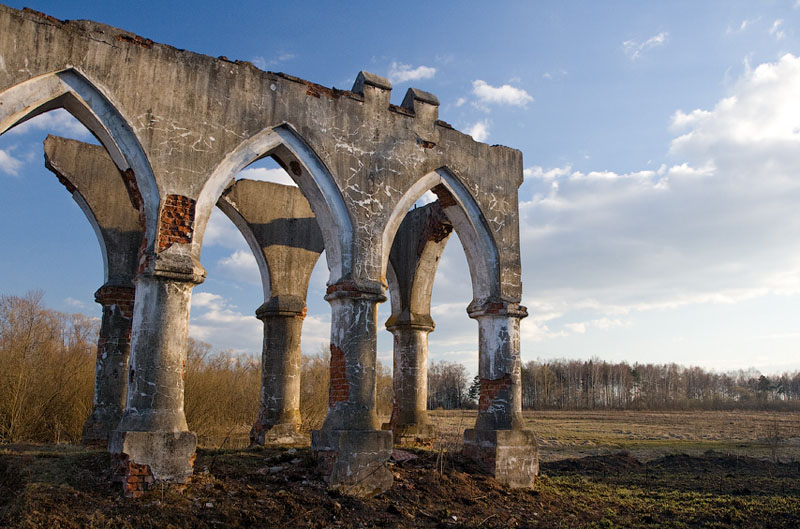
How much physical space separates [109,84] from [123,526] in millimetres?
4737

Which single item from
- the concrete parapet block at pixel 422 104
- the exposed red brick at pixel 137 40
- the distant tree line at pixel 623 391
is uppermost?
the concrete parapet block at pixel 422 104

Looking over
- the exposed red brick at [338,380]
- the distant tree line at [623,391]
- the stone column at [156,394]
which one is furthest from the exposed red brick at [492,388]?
the distant tree line at [623,391]

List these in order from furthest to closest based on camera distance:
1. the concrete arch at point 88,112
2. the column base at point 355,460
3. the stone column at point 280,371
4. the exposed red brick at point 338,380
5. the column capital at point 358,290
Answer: the stone column at point 280,371, the column capital at point 358,290, the exposed red brick at point 338,380, the column base at point 355,460, the concrete arch at point 88,112

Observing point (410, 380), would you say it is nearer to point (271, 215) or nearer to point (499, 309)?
point (499, 309)

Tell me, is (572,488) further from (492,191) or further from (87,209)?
(87,209)

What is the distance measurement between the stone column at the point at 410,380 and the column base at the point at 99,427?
16.3 feet

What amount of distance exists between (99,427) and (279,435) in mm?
3056

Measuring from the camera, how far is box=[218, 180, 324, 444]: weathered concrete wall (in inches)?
447

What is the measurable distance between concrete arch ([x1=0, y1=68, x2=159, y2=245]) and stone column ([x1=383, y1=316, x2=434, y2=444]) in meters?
6.24

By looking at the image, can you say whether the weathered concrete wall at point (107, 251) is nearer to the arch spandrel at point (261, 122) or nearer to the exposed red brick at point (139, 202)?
the exposed red brick at point (139, 202)

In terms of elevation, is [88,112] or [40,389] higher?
[88,112]

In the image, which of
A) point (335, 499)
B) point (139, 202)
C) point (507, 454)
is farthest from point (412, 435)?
point (139, 202)

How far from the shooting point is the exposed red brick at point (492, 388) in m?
9.21

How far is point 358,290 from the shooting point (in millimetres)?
8086
